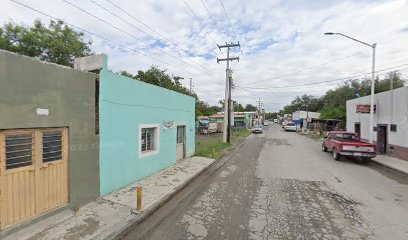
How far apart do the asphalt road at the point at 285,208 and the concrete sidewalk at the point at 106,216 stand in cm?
32

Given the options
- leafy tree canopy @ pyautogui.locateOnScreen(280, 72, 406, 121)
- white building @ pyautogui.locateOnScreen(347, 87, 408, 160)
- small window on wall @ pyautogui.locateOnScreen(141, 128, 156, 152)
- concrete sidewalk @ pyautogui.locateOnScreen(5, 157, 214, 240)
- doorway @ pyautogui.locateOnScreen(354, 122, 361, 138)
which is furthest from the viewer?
leafy tree canopy @ pyautogui.locateOnScreen(280, 72, 406, 121)

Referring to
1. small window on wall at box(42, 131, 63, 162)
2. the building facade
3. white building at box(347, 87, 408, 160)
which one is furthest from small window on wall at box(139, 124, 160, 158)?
white building at box(347, 87, 408, 160)

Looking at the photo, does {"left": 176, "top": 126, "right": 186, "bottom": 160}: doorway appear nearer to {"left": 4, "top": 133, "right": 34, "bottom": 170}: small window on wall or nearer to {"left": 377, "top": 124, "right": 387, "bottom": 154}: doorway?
{"left": 4, "top": 133, "right": 34, "bottom": 170}: small window on wall

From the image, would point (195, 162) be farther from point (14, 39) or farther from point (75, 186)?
point (14, 39)

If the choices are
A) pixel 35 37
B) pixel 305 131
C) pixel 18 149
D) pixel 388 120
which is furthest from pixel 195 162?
pixel 305 131

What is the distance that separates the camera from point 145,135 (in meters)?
9.61

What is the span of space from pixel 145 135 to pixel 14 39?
56.1 feet

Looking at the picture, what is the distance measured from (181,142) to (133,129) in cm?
518

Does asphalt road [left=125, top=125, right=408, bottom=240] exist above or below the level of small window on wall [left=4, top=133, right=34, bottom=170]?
below

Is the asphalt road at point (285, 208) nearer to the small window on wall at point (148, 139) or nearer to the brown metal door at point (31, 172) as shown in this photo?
the brown metal door at point (31, 172)

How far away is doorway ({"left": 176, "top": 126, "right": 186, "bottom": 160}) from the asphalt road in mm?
2810

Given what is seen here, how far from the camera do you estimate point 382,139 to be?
54.1 feet

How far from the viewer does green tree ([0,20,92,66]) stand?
18.5 metres

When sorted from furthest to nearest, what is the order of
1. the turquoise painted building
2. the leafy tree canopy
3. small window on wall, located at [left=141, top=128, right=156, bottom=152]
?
the leafy tree canopy < small window on wall, located at [left=141, top=128, right=156, bottom=152] < the turquoise painted building
